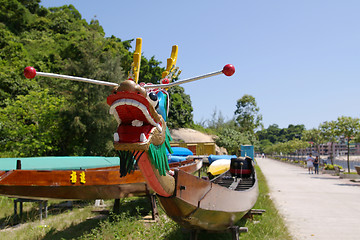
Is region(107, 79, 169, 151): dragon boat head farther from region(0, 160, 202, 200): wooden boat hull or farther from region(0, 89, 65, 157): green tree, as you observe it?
region(0, 89, 65, 157): green tree

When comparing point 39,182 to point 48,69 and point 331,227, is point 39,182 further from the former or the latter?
point 48,69

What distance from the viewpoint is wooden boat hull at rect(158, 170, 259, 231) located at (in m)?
3.93

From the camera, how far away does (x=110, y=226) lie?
564 cm

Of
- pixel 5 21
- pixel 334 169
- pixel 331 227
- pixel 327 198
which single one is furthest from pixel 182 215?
pixel 5 21

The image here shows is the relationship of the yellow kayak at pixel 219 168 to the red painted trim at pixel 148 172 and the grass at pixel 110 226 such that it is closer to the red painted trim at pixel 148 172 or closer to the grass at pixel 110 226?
the grass at pixel 110 226

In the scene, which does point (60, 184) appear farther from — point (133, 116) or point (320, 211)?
point (320, 211)

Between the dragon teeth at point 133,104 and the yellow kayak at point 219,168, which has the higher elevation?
the dragon teeth at point 133,104

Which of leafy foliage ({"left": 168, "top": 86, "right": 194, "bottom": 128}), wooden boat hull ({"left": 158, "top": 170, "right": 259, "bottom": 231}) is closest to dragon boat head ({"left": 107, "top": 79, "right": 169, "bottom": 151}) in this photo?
wooden boat hull ({"left": 158, "top": 170, "right": 259, "bottom": 231})

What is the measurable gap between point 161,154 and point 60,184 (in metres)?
3.78

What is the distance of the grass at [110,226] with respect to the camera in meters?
5.69

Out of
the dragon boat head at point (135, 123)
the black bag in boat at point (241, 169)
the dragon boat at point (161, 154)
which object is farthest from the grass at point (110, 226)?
the dragon boat head at point (135, 123)

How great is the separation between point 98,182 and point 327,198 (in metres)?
8.46

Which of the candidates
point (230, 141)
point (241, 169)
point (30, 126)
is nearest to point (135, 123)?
point (241, 169)

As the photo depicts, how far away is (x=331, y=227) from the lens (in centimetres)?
696
